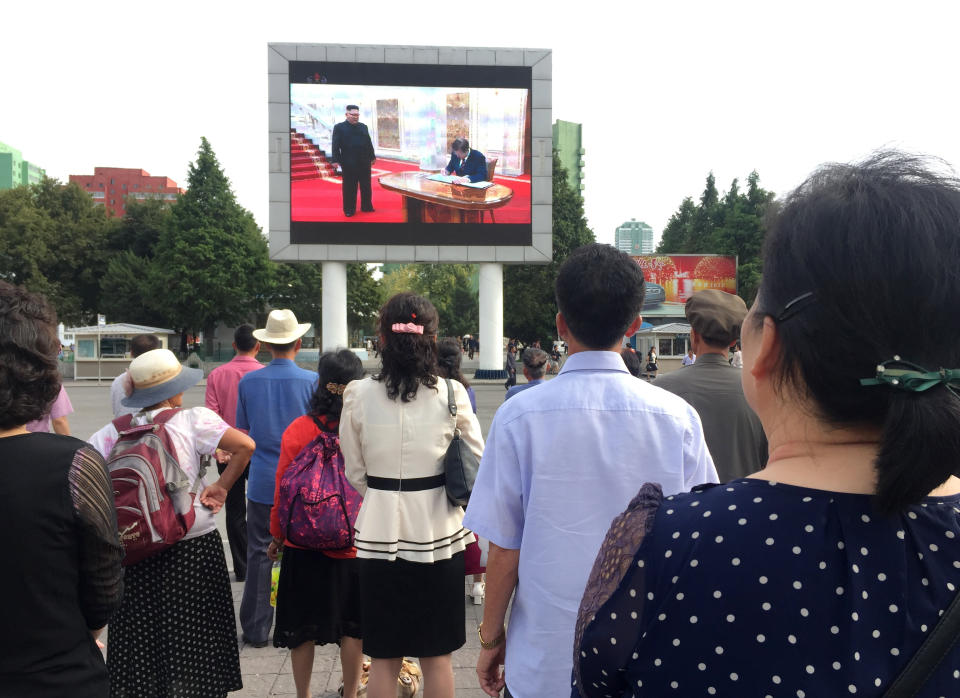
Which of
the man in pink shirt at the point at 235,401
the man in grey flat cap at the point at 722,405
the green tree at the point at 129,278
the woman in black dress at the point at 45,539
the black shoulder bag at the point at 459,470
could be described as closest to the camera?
the woman in black dress at the point at 45,539

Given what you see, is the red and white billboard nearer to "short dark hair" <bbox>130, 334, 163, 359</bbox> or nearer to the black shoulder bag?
"short dark hair" <bbox>130, 334, 163, 359</bbox>

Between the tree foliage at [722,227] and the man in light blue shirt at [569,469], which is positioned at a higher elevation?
the tree foliage at [722,227]

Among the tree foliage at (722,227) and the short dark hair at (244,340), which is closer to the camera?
the short dark hair at (244,340)

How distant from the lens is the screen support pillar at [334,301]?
98.8 feet

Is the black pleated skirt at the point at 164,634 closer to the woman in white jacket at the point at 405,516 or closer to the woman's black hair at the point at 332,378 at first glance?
the woman in white jacket at the point at 405,516

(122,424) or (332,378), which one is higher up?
(332,378)

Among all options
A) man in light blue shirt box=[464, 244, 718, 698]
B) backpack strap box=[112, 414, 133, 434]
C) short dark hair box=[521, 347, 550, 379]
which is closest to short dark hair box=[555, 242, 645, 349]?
man in light blue shirt box=[464, 244, 718, 698]

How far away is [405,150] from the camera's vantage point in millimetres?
27688

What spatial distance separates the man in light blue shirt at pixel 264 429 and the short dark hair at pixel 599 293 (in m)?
2.98

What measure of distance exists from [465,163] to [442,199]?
1525 millimetres

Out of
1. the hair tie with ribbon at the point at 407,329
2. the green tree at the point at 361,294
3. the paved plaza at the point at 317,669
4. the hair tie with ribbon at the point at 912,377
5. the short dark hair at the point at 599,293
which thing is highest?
the green tree at the point at 361,294

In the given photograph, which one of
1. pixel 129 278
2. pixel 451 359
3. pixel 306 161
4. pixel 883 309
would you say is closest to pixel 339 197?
pixel 306 161

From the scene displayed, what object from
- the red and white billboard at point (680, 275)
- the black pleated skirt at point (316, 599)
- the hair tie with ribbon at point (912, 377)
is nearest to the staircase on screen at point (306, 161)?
the black pleated skirt at point (316, 599)

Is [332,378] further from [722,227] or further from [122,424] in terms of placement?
[722,227]
